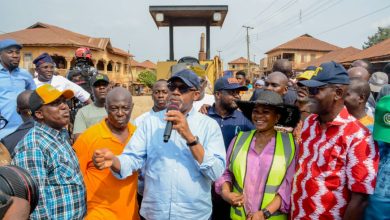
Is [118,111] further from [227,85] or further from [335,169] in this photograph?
[335,169]

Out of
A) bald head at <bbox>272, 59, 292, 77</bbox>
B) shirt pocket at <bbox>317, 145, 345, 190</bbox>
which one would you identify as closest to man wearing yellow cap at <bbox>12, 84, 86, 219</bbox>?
shirt pocket at <bbox>317, 145, 345, 190</bbox>

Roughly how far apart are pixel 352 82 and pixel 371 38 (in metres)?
70.8

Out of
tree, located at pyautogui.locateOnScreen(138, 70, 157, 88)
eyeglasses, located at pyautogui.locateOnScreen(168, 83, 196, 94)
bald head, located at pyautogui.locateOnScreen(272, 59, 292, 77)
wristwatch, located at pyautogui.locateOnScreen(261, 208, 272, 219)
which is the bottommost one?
wristwatch, located at pyautogui.locateOnScreen(261, 208, 272, 219)

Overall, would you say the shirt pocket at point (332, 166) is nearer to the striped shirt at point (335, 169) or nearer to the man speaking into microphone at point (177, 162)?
the striped shirt at point (335, 169)

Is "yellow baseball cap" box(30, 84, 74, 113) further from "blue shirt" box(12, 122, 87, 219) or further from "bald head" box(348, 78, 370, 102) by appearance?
"bald head" box(348, 78, 370, 102)

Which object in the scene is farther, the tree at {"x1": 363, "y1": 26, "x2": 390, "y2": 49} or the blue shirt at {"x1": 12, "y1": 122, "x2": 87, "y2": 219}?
the tree at {"x1": 363, "y1": 26, "x2": 390, "y2": 49}

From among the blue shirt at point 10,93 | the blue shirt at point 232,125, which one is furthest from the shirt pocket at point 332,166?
the blue shirt at point 10,93

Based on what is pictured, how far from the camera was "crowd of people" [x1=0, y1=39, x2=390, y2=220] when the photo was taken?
2.10m

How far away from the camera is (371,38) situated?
6412 cm

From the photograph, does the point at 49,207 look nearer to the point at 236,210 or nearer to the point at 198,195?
the point at 198,195

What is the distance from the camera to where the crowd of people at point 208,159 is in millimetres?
2104

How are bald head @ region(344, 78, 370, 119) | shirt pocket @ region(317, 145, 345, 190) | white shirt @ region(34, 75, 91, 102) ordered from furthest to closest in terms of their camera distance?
white shirt @ region(34, 75, 91, 102)
bald head @ region(344, 78, 370, 119)
shirt pocket @ region(317, 145, 345, 190)

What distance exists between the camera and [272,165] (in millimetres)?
2570

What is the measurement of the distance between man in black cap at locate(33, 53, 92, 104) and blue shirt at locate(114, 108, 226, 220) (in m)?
2.91
